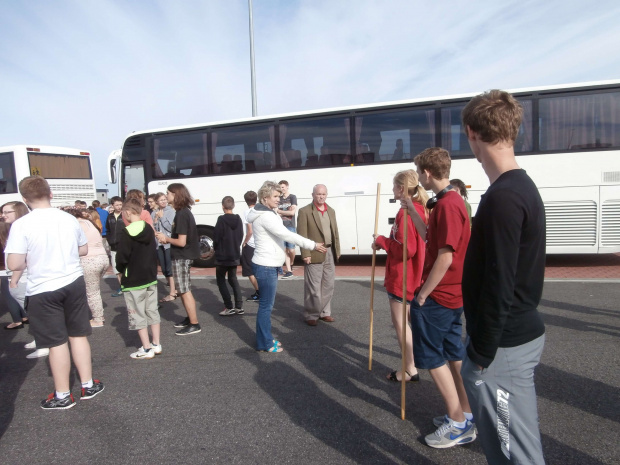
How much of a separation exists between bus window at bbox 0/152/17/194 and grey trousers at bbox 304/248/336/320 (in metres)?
13.2

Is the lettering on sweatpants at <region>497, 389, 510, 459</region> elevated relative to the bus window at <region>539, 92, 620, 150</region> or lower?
lower

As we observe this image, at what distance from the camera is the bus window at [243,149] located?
1014cm

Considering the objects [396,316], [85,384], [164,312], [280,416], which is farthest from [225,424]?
[164,312]

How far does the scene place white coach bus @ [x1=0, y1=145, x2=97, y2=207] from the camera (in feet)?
45.9

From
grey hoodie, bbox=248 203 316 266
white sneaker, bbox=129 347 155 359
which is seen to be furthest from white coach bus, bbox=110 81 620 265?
white sneaker, bbox=129 347 155 359

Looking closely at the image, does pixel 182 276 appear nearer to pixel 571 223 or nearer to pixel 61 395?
pixel 61 395

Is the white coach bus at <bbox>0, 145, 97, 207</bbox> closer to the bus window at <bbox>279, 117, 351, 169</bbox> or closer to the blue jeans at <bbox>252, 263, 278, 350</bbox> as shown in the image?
the bus window at <bbox>279, 117, 351, 169</bbox>

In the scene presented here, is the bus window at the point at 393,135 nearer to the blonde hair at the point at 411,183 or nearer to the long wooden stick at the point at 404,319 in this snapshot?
the blonde hair at the point at 411,183

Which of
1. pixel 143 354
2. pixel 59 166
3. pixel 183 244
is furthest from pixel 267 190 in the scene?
pixel 59 166

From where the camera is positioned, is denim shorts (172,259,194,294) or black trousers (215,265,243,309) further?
black trousers (215,265,243,309)

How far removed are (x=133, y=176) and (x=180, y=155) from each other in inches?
58.8

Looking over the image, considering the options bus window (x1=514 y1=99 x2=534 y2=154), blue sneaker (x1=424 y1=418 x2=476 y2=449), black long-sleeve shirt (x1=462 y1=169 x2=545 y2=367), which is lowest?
blue sneaker (x1=424 y1=418 x2=476 y2=449)

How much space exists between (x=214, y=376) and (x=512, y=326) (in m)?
3.13

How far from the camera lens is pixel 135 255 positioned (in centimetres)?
439
